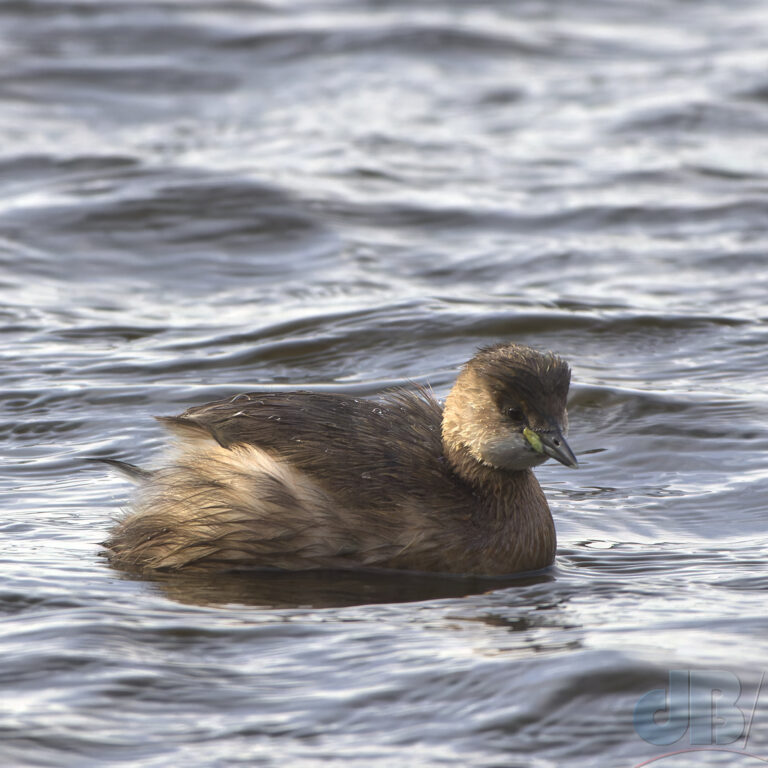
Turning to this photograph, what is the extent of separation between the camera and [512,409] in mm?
6211

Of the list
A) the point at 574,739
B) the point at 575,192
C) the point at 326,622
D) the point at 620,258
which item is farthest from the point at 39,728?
the point at 575,192

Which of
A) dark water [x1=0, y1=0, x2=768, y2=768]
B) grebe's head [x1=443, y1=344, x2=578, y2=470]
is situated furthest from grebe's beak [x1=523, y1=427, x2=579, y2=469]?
dark water [x1=0, y1=0, x2=768, y2=768]

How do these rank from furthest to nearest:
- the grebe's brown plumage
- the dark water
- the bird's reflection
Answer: the grebe's brown plumage
the bird's reflection
the dark water

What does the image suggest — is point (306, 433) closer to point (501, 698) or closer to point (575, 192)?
point (501, 698)

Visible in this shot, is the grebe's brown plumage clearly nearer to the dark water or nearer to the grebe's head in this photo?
the grebe's head

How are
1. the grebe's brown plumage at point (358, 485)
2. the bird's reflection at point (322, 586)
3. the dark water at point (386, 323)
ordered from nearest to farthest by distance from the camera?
1. the dark water at point (386, 323)
2. the bird's reflection at point (322, 586)
3. the grebe's brown plumage at point (358, 485)

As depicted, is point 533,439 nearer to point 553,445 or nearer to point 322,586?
point 553,445

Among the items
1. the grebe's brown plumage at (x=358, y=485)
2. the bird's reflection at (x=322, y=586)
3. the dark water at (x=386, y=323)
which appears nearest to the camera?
the dark water at (x=386, y=323)

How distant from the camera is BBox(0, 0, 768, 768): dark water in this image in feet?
16.3

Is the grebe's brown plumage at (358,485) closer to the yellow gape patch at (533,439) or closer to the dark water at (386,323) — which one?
the yellow gape patch at (533,439)

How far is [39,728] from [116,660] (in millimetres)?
529

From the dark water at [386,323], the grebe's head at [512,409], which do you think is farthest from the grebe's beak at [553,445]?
the dark water at [386,323]

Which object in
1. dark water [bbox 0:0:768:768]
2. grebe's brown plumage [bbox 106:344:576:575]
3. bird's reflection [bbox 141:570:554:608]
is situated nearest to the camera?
dark water [bbox 0:0:768:768]

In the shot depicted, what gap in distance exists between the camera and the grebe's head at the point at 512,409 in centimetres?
615
